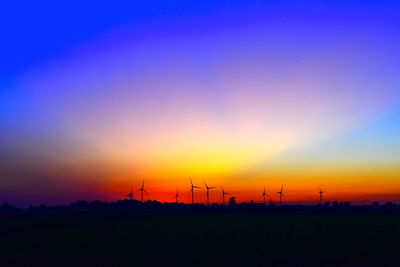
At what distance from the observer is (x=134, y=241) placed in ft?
193

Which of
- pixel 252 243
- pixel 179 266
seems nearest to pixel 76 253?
pixel 179 266

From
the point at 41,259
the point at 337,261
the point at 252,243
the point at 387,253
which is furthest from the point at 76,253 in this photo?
the point at 387,253

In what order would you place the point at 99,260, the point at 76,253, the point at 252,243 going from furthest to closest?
the point at 252,243 → the point at 76,253 → the point at 99,260

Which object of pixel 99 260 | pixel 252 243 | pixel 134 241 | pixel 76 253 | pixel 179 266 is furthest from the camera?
pixel 134 241

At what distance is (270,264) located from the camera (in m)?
38.5

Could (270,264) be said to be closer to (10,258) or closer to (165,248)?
(165,248)

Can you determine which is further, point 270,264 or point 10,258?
point 10,258

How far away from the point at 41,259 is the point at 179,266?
14.4 metres

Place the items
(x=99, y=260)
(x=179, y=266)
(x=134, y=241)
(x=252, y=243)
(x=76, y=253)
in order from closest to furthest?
(x=179, y=266), (x=99, y=260), (x=76, y=253), (x=252, y=243), (x=134, y=241)

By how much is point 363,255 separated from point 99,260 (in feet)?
82.1

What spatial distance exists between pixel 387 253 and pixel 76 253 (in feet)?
103

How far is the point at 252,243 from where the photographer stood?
175ft

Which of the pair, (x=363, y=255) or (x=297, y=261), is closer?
(x=297, y=261)

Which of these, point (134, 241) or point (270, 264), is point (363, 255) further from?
point (134, 241)
